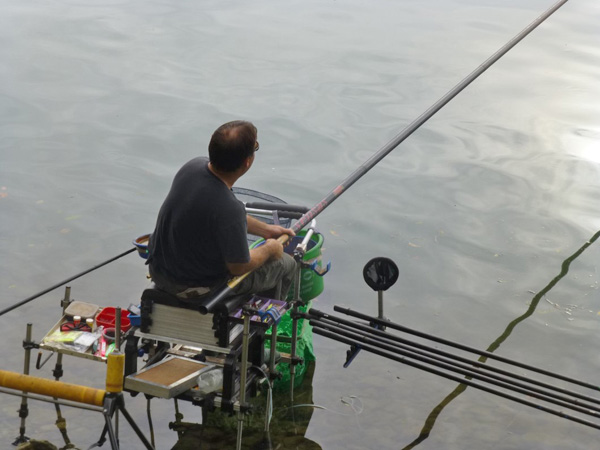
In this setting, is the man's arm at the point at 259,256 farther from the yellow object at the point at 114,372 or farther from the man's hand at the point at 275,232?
the yellow object at the point at 114,372

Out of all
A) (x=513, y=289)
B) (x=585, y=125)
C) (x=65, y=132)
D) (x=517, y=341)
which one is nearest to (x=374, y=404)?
(x=517, y=341)

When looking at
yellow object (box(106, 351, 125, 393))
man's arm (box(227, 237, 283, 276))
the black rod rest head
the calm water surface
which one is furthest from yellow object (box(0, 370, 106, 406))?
the black rod rest head

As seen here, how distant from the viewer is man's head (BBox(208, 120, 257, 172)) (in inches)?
162

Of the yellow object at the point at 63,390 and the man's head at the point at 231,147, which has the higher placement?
the man's head at the point at 231,147

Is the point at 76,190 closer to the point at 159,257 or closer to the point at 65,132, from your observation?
the point at 65,132

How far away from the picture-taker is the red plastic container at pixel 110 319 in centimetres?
469

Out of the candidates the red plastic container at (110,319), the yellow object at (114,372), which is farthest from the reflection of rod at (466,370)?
the yellow object at (114,372)

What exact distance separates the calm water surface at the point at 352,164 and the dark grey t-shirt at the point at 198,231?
3.57 ft

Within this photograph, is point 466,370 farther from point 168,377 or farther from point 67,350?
point 67,350

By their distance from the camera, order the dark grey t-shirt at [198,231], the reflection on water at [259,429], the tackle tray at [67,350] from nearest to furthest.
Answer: the dark grey t-shirt at [198,231], the tackle tray at [67,350], the reflection on water at [259,429]

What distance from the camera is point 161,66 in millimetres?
10961

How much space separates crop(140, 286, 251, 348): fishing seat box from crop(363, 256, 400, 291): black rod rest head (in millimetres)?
1108

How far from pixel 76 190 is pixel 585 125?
5486 mm

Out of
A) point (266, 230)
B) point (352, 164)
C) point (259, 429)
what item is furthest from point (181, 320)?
point (352, 164)
